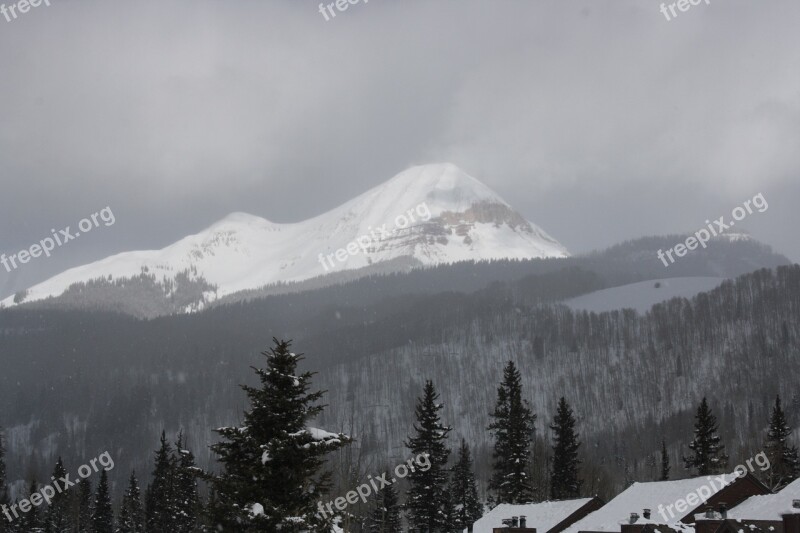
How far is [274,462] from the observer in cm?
2386

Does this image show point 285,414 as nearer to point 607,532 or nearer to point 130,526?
point 607,532

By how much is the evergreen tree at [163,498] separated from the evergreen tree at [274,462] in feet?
194

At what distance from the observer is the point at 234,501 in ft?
77.6

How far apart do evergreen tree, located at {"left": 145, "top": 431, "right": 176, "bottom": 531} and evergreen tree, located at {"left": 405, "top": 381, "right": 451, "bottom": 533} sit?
73.4 feet

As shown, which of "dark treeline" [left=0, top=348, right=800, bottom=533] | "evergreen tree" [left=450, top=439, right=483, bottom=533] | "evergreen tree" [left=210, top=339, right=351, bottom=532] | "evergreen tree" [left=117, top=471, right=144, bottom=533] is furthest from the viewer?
"evergreen tree" [left=117, top=471, right=144, bottom=533]

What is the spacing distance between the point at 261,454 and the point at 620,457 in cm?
18667

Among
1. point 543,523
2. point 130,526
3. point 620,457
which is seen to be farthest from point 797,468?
point 620,457

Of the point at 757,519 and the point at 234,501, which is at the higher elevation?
the point at 234,501

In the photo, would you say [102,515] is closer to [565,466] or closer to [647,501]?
[565,466]

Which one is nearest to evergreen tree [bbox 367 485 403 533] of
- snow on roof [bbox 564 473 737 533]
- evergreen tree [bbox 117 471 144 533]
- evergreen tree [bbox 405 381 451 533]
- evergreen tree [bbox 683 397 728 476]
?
evergreen tree [bbox 405 381 451 533]

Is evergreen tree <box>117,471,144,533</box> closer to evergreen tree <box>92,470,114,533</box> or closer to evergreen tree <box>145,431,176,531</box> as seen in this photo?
evergreen tree <box>92,470,114,533</box>

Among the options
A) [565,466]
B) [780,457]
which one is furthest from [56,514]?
[780,457]

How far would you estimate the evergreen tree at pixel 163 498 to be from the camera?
263ft

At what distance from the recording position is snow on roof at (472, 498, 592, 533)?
57938mm
